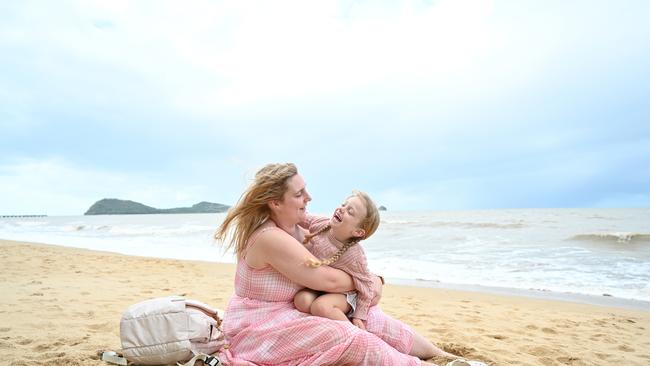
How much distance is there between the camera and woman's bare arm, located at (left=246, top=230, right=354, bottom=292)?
2.77m

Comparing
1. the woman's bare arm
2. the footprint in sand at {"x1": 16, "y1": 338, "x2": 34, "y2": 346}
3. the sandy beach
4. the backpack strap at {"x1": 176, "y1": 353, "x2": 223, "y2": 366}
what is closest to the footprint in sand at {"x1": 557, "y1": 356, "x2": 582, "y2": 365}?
the sandy beach

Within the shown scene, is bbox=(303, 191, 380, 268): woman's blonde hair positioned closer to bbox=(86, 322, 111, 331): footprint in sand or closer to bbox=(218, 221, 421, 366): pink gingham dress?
bbox=(218, 221, 421, 366): pink gingham dress

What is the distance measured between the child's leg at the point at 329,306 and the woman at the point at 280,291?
65mm

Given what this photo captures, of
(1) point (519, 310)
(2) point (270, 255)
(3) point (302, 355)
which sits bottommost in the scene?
(1) point (519, 310)

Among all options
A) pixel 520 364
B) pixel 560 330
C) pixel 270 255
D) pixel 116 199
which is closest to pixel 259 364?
pixel 270 255

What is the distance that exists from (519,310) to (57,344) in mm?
5916

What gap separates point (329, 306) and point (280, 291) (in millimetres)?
343

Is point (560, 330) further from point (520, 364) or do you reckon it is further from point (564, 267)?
point (564, 267)

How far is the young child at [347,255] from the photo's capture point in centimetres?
292

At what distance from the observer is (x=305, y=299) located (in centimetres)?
292

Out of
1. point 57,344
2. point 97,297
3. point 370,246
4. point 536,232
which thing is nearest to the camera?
point 57,344

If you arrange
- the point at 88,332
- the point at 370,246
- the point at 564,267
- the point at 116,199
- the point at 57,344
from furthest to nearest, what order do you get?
the point at 116,199 → the point at 370,246 → the point at 564,267 → the point at 88,332 → the point at 57,344

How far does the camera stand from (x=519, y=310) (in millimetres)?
6602

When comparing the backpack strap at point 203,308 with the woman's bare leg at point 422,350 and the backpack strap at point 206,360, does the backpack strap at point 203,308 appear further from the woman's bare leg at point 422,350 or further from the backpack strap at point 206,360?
the woman's bare leg at point 422,350
